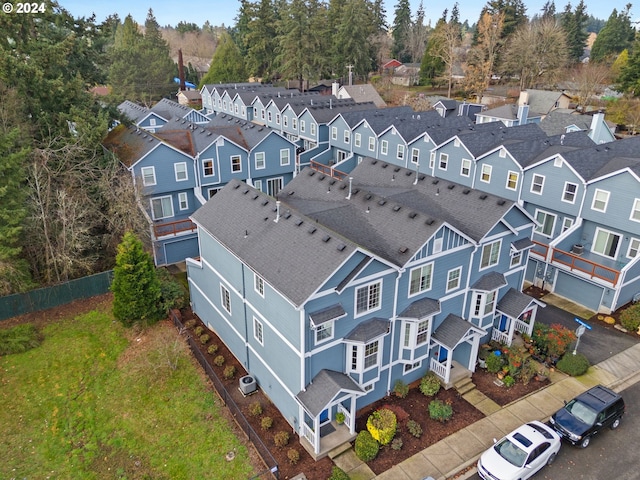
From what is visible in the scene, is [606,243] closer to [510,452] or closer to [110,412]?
[510,452]

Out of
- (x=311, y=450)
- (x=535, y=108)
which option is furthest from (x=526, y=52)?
(x=311, y=450)

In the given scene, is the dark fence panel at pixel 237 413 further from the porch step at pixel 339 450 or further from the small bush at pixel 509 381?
the small bush at pixel 509 381

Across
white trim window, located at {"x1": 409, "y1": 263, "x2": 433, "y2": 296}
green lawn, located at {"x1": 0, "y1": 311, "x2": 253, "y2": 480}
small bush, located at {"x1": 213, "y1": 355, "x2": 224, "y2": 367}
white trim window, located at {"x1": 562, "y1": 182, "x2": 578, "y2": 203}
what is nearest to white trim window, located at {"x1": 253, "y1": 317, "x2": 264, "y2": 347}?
small bush, located at {"x1": 213, "y1": 355, "x2": 224, "y2": 367}

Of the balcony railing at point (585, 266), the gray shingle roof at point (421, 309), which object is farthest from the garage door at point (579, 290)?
the gray shingle roof at point (421, 309)

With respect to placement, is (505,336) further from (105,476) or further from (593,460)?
(105,476)

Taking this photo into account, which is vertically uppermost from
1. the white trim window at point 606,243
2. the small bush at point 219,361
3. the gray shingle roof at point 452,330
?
the white trim window at point 606,243

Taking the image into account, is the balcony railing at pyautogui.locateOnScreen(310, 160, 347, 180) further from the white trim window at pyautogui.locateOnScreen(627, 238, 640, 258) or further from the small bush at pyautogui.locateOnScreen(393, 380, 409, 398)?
the small bush at pyautogui.locateOnScreen(393, 380, 409, 398)

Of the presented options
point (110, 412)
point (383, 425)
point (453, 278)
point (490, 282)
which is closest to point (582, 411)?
point (490, 282)
